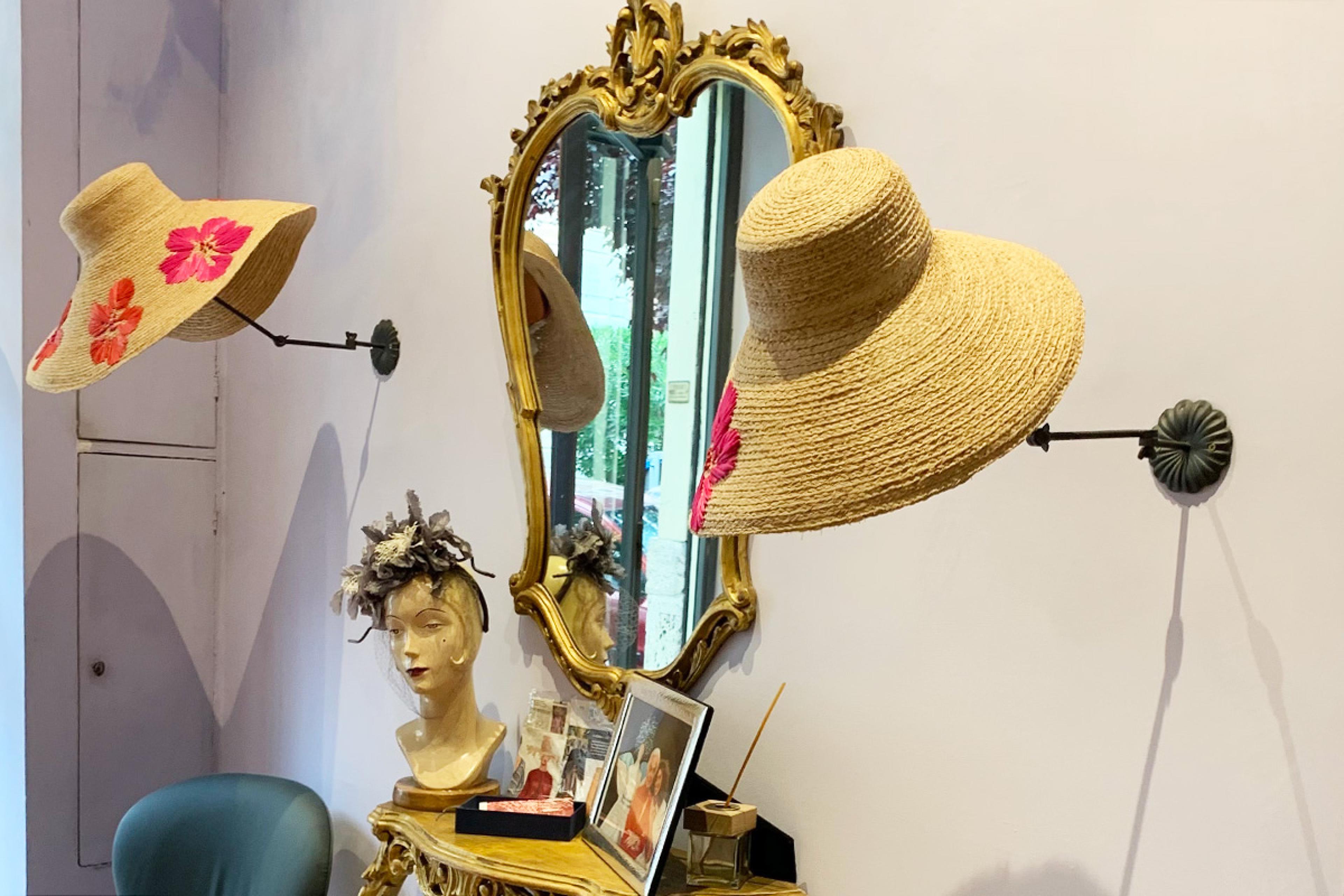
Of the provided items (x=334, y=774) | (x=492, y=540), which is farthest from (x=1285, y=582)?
(x=334, y=774)

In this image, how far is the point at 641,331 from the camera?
5.13 feet

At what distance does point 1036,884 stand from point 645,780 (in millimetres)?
459

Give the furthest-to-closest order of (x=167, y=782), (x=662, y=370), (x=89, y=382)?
(x=167, y=782)
(x=89, y=382)
(x=662, y=370)

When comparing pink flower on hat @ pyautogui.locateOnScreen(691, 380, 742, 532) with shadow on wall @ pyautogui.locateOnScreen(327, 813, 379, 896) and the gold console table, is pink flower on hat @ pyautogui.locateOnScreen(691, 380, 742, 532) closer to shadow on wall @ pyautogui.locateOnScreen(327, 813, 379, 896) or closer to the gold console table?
the gold console table

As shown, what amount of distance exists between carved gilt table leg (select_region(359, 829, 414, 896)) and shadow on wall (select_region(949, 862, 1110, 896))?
0.76 metres

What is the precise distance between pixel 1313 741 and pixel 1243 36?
64 cm

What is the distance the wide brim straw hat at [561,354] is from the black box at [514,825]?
1.84 ft

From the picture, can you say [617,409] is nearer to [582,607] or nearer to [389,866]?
[582,607]

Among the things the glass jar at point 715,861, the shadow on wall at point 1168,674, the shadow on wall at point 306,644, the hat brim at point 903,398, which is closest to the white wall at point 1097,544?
the shadow on wall at point 1168,674

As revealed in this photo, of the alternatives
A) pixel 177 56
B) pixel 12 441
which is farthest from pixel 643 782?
pixel 177 56

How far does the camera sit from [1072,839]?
114cm

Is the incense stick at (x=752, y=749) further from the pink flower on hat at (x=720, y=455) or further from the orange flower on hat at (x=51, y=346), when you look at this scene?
the orange flower on hat at (x=51, y=346)

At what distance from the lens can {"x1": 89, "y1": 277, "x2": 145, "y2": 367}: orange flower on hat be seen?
1660 millimetres

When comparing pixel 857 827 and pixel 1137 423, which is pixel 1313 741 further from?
pixel 857 827
